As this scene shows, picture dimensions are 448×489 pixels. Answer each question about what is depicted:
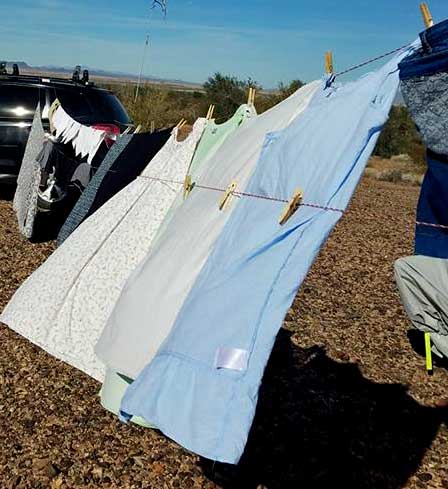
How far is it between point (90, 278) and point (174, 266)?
108 centimetres

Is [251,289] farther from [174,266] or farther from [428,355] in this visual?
[428,355]

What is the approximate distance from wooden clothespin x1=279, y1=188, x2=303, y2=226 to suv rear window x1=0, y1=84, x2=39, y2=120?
7.56m

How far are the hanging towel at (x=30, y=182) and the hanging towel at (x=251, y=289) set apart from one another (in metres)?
5.27

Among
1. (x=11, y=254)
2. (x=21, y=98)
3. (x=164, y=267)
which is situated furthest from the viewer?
(x=21, y=98)

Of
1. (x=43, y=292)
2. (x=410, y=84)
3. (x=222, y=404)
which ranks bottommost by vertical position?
(x=43, y=292)

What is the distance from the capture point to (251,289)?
95.8 inches

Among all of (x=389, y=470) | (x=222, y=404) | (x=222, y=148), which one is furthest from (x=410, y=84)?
(x=389, y=470)

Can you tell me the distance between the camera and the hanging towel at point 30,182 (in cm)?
768

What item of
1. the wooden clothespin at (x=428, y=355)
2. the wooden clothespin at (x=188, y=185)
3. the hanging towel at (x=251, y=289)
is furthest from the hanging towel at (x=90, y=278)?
the wooden clothespin at (x=428, y=355)

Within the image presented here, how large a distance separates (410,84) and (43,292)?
7.50ft

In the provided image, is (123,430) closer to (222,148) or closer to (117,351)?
(117,351)

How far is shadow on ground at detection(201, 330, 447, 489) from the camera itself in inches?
144

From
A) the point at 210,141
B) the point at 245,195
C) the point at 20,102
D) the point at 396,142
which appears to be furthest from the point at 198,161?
the point at 396,142

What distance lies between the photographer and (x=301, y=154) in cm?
267
